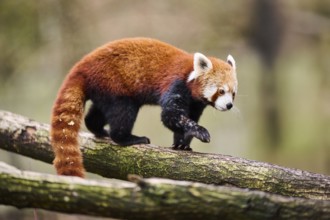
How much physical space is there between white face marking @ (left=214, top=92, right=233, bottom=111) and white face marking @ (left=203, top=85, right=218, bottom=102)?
0.06 meters

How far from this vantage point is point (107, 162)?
15.2 ft

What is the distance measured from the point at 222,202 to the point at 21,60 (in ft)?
19.9

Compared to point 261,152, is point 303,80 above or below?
above

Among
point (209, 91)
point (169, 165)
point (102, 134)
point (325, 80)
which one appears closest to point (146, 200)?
point (169, 165)

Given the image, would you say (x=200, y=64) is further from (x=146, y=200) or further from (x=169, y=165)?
(x=146, y=200)

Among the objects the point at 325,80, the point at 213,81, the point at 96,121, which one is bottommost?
the point at 96,121

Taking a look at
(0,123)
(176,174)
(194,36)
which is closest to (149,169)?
(176,174)

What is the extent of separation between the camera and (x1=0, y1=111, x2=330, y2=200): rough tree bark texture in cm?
420

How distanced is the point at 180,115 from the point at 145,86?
1.17 feet

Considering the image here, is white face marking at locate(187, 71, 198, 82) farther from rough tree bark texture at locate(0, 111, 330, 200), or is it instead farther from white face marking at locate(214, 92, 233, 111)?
rough tree bark texture at locate(0, 111, 330, 200)

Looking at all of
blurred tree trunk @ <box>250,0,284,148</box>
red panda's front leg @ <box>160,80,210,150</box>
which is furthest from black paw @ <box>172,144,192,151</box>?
blurred tree trunk @ <box>250,0,284,148</box>

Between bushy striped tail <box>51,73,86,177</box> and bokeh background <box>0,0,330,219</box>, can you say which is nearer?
bushy striped tail <box>51,73,86,177</box>

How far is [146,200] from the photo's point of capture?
9.70 ft

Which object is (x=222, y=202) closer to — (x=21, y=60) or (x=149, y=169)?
(x=149, y=169)
